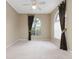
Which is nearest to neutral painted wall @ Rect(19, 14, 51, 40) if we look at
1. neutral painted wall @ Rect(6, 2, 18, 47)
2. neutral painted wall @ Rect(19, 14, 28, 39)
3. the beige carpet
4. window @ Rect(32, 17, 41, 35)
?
neutral painted wall @ Rect(19, 14, 28, 39)

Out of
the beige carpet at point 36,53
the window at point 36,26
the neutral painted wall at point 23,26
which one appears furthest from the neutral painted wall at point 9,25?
the window at point 36,26

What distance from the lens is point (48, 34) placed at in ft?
41.2

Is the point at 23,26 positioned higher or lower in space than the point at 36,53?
higher

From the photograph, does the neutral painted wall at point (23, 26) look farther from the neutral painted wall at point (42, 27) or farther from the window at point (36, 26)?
the window at point (36, 26)

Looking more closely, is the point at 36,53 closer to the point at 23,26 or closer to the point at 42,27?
the point at 42,27

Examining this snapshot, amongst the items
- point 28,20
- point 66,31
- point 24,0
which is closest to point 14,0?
point 24,0

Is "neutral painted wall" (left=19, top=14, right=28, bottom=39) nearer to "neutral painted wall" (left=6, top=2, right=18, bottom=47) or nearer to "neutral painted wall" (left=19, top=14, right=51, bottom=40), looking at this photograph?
"neutral painted wall" (left=19, top=14, right=51, bottom=40)

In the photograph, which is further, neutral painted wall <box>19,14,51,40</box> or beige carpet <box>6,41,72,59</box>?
neutral painted wall <box>19,14,51,40</box>

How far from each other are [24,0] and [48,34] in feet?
19.7

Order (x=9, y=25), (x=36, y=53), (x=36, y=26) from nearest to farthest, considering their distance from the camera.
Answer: (x=36, y=53)
(x=9, y=25)
(x=36, y=26)

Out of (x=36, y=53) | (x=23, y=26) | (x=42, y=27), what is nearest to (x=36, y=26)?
(x=42, y=27)
